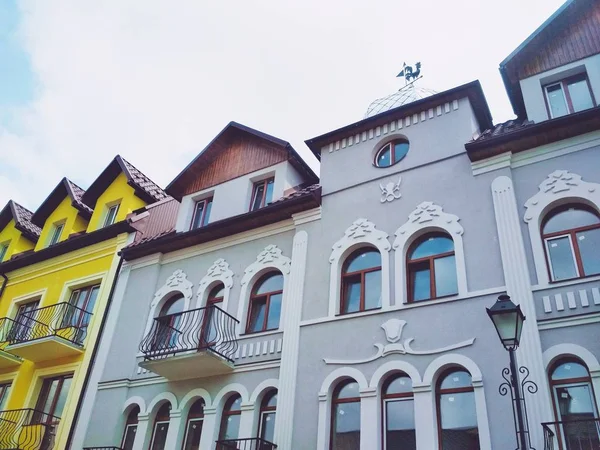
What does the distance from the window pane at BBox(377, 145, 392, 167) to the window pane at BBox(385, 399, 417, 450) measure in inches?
223

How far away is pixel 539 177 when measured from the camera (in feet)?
37.7

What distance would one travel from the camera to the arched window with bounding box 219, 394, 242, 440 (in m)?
12.7

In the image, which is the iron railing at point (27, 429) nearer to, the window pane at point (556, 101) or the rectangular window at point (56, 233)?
the rectangular window at point (56, 233)

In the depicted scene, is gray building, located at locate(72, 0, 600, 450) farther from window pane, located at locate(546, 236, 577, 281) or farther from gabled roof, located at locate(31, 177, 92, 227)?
gabled roof, located at locate(31, 177, 92, 227)

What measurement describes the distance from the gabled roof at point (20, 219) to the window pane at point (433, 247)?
54.0ft

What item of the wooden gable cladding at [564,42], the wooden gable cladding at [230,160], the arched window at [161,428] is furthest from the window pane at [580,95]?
the arched window at [161,428]

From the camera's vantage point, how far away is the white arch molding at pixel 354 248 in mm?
12375

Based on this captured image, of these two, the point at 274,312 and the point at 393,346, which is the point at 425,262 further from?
the point at 274,312

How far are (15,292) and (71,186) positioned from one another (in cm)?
425

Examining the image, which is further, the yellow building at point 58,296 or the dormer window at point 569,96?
the yellow building at point 58,296

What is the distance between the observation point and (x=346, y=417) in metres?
11.2

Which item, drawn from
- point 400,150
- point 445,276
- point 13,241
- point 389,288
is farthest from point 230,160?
point 13,241

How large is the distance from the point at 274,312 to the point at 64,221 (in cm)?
1126

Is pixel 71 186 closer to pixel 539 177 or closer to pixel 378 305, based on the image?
pixel 378 305
